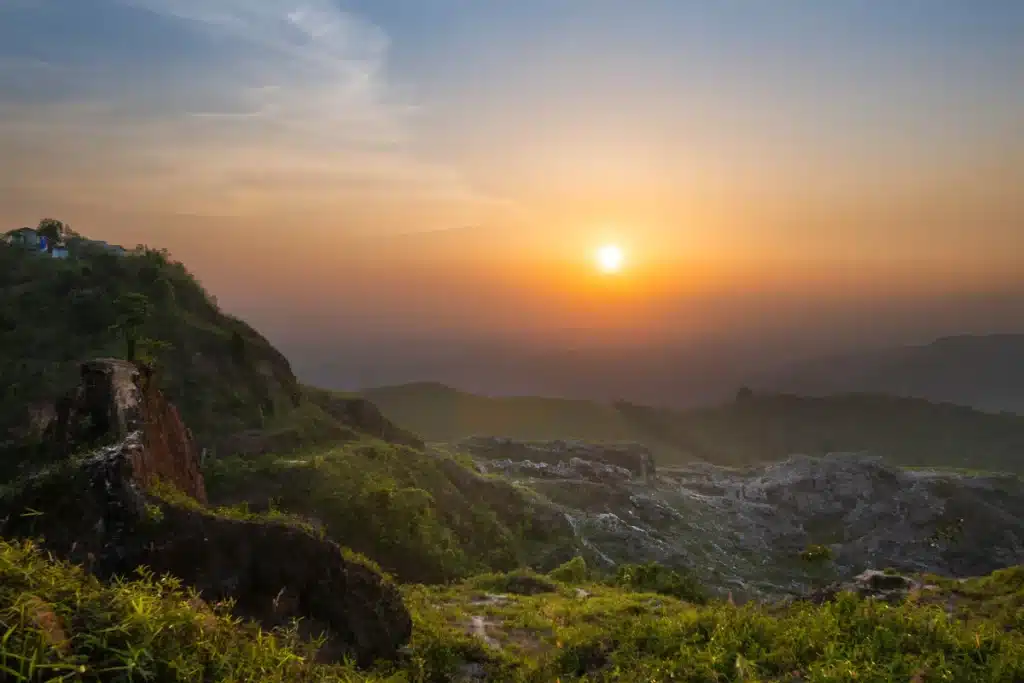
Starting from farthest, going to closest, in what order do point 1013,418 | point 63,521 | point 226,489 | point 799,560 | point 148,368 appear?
point 1013,418, point 799,560, point 226,489, point 148,368, point 63,521

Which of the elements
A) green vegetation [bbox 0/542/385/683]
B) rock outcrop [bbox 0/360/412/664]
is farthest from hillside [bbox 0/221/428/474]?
green vegetation [bbox 0/542/385/683]

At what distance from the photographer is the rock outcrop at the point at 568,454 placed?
71.9 meters

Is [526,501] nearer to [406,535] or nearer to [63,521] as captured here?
[406,535]

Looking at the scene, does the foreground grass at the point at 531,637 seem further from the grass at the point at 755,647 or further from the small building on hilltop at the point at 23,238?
the small building on hilltop at the point at 23,238

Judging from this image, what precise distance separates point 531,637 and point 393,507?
15170 mm

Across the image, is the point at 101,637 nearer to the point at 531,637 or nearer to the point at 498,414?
the point at 531,637

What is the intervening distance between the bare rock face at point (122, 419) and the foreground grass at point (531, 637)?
13.2 ft

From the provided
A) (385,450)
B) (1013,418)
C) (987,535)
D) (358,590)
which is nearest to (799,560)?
(987,535)

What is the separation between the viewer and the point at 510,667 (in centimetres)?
1390

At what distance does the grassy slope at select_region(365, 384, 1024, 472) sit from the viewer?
136m

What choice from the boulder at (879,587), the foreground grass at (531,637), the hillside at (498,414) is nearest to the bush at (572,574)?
the foreground grass at (531,637)

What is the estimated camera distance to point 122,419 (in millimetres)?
12773

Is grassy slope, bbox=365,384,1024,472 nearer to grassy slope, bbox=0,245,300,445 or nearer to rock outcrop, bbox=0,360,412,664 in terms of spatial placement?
grassy slope, bbox=0,245,300,445

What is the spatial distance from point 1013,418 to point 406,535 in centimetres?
17591
